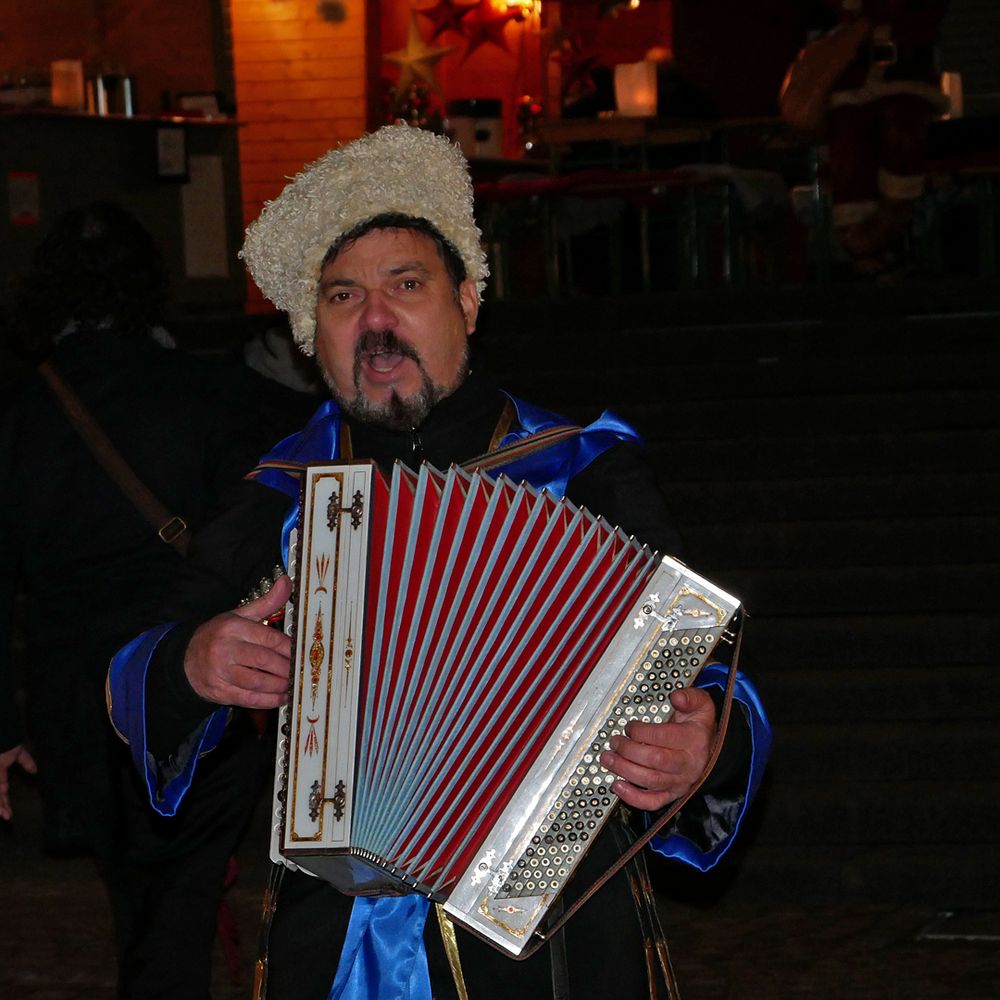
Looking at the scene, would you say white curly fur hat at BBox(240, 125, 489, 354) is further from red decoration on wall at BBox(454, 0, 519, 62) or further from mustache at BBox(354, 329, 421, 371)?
red decoration on wall at BBox(454, 0, 519, 62)

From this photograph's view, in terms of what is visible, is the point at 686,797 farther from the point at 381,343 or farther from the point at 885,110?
the point at 885,110

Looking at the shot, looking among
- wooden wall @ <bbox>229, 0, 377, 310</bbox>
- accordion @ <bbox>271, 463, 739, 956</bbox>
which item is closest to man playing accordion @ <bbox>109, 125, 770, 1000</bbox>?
accordion @ <bbox>271, 463, 739, 956</bbox>

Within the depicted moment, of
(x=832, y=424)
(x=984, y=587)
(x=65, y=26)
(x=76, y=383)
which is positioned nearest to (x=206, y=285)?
(x=65, y=26)

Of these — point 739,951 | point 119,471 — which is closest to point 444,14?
point 739,951

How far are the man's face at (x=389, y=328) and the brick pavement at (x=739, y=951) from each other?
2545 mm

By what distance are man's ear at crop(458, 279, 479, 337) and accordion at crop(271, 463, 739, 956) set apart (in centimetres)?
41

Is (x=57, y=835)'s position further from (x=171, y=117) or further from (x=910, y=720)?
(x=171, y=117)

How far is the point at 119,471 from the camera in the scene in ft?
12.0

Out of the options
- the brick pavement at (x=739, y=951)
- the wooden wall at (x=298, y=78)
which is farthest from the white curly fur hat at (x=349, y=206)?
the wooden wall at (x=298, y=78)

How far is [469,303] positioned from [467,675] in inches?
24.9

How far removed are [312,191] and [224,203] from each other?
33.1ft

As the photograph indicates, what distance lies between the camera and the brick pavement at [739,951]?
4.47 metres

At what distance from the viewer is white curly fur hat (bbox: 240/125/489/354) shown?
2408mm

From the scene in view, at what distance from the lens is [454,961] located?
2.25 metres
